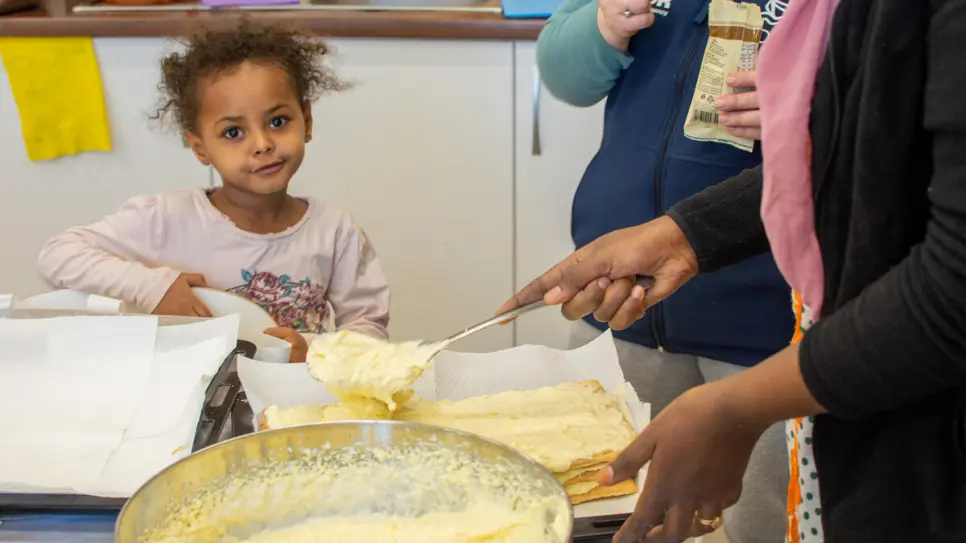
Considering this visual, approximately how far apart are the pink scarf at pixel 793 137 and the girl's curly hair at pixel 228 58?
1.01 m

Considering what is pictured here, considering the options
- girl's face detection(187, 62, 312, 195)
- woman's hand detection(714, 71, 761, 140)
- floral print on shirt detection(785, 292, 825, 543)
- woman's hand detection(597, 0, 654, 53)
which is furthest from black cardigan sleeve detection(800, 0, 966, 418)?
girl's face detection(187, 62, 312, 195)

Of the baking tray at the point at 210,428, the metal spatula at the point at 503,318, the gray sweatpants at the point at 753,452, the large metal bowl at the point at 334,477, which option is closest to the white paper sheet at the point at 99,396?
the baking tray at the point at 210,428

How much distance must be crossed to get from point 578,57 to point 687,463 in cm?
81

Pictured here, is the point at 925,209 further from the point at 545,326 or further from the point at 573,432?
the point at 545,326

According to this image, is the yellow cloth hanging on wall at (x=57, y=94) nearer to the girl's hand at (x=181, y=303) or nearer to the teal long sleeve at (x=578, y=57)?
the girl's hand at (x=181, y=303)

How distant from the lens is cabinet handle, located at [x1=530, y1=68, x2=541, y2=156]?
208 centimetres

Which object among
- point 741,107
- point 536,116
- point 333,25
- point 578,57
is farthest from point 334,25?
point 741,107

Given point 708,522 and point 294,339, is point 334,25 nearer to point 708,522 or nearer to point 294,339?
point 294,339

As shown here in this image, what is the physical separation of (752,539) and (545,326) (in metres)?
1.07

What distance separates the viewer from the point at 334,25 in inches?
79.2

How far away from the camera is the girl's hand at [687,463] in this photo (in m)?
0.62

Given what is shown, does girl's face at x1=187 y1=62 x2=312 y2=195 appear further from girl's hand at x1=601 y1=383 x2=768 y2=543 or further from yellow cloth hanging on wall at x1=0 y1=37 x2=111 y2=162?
girl's hand at x1=601 y1=383 x2=768 y2=543

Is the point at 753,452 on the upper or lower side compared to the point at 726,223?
lower

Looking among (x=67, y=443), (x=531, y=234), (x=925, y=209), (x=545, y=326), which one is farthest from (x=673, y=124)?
(x=545, y=326)
